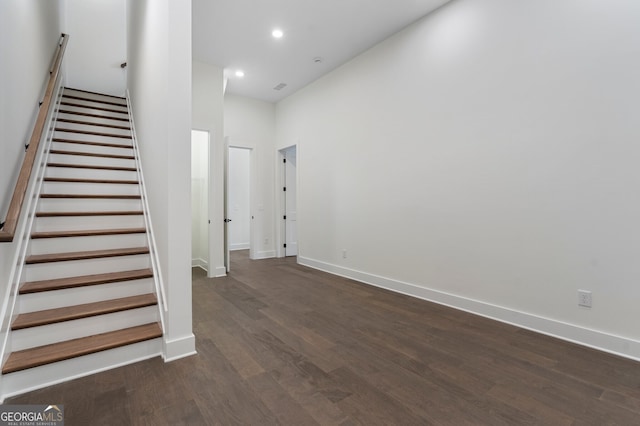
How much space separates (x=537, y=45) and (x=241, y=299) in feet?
13.1

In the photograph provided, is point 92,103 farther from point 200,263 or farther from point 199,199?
point 200,263

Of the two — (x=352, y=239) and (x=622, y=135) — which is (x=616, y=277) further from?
(x=352, y=239)

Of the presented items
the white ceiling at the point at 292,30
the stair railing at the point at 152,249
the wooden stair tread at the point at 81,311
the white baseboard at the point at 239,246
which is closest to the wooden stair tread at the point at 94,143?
the stair railing at the point at 152,249

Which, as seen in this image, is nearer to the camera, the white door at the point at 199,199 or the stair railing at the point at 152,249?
the stair railing at the point at 152,249

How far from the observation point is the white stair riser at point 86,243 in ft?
8.19

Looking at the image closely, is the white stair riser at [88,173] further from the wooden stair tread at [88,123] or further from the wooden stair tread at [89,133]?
the wooden stair tread at [88,123]

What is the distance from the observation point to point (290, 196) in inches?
257

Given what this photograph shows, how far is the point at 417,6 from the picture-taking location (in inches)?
132

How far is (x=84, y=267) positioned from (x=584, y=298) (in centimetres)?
421

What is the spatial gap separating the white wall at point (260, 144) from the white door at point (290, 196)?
0.94 feet

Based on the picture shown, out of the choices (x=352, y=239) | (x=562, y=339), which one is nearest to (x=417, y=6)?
(x=352, y=239)

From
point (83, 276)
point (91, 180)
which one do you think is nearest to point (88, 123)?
point (91, 180)

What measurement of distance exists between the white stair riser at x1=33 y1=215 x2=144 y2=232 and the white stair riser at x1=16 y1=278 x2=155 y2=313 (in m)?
0.79

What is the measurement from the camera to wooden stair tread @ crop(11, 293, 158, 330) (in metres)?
1.97
